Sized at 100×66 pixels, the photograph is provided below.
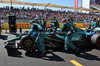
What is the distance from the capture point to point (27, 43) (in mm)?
4445

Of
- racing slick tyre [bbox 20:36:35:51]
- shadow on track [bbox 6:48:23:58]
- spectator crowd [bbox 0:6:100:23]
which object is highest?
spectator crowd [bbox 0:6:100:23]

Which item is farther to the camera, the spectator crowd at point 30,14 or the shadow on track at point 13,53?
the spectator crowd at point 30,14

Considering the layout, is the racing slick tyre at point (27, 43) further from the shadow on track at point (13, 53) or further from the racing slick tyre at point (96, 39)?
the racing slick tyre at point (96, 39)

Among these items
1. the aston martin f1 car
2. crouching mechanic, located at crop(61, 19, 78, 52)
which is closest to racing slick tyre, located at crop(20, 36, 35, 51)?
the aston martin f1 car

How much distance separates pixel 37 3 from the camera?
1490 cm

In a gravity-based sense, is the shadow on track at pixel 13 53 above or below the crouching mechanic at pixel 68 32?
below

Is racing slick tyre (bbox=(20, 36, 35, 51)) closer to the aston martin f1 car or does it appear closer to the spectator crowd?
the aston martin f1 car

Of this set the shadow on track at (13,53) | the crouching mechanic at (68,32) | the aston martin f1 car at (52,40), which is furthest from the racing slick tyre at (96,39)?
the shadow on track at (13,53)

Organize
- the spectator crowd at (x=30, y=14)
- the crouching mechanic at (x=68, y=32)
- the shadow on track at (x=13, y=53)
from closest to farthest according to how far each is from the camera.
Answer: the shadow on track at (x=13, y=53), the crouching mechanic at (x=68, y=32), the spectator crowd at (x=30, y=14)

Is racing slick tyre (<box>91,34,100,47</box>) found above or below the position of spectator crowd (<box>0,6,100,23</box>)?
below

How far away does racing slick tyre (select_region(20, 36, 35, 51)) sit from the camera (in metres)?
4.40

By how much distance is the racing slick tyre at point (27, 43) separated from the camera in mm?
4402

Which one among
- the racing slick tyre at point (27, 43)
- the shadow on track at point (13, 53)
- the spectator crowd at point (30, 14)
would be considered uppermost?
the spectator crowd at point (30, 14)

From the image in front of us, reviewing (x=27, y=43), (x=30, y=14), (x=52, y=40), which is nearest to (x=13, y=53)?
(x=27, y=43)
